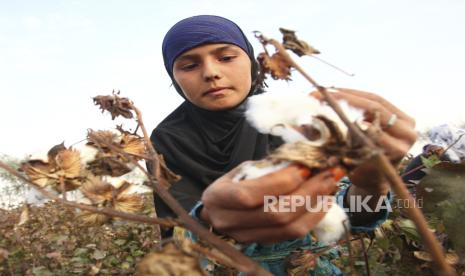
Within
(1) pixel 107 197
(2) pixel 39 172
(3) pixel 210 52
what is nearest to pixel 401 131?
(1) pixel 107 197

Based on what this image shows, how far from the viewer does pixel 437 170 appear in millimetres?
837

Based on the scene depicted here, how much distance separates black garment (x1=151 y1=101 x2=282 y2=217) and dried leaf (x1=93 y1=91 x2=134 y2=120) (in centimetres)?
42

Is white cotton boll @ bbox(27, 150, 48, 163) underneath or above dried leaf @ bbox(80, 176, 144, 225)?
above

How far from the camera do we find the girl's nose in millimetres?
1184

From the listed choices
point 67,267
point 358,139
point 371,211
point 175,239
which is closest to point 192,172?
point 371,211

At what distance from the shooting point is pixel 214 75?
1186 mm

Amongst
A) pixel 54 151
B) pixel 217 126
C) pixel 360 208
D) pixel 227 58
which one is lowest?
pixel 360 208

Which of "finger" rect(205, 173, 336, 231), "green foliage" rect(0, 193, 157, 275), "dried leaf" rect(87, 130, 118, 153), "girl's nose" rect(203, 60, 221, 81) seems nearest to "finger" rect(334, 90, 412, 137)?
"finger" rect(205, 173, 336, 231)

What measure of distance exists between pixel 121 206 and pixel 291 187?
0.28 m

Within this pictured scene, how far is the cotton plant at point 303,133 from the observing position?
1.59 feet

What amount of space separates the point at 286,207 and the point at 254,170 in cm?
5

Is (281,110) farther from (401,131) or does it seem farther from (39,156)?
(39,156)

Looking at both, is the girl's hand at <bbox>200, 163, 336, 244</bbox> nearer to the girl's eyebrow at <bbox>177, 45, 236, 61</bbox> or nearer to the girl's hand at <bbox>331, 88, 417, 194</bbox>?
the girl's hand at <bbox>331, 88, 417, 194</bbox>

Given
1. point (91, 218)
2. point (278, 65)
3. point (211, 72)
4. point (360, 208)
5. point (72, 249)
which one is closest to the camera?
point (278, 65)
